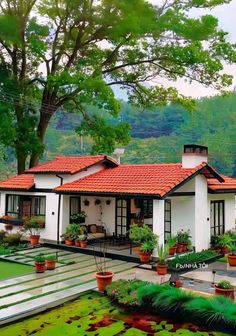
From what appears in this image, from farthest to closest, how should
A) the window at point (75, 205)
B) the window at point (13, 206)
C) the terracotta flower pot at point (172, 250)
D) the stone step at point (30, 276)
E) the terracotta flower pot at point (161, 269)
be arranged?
the window at point (13, 206) → the window at point (75, 205) → the terracotta flower pot at point (172, 250) → the terracotta flower pot at point (161, 269) → the stone step at point (30, 276)

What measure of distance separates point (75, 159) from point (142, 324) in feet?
39.0

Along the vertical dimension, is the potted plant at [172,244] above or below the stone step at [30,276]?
above

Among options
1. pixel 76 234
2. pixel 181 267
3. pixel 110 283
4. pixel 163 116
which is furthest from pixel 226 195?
pixel 163 116

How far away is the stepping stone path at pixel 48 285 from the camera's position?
8.54m

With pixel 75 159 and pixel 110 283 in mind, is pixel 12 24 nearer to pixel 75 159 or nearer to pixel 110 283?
pixel 75 159

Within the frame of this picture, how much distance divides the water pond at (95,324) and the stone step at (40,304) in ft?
0.46

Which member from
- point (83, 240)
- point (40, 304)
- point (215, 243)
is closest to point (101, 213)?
point (83, 240)

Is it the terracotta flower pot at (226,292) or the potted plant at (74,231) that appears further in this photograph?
the potted plant at (74,231)

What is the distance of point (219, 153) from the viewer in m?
57.9

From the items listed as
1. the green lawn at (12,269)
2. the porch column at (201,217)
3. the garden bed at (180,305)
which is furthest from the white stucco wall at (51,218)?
the garden bed at (180,305)

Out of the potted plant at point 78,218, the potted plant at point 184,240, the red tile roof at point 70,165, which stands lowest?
the potted plant at point 184,240

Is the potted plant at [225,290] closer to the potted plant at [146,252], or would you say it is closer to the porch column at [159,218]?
the potted plant at [146,252]

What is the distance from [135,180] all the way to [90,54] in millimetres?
13005

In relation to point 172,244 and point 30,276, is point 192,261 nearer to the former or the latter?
point 172,244
